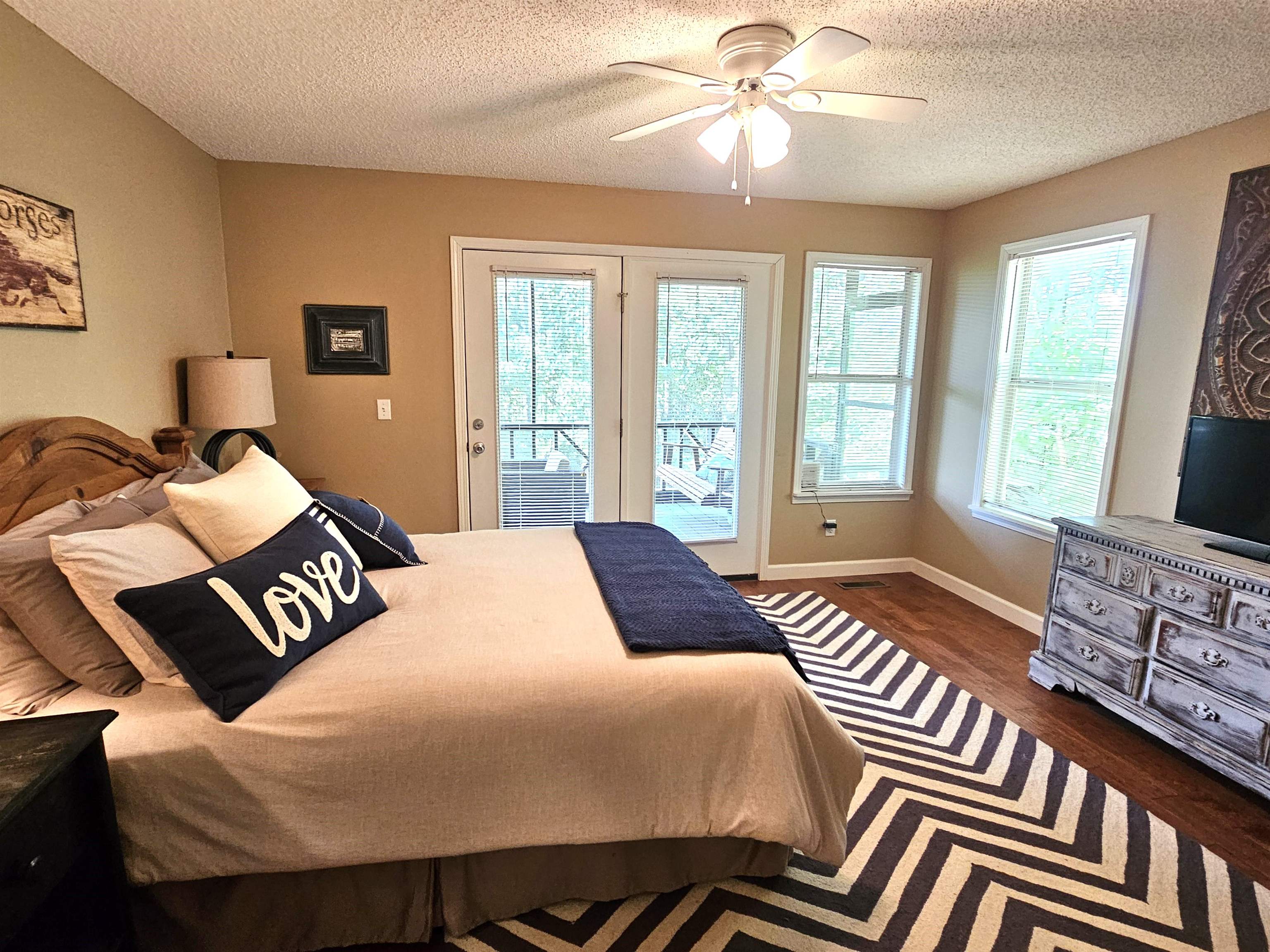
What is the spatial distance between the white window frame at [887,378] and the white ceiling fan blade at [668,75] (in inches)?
84.2

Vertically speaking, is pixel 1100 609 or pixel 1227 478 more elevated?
pixel 1227 478

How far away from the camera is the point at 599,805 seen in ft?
4.91

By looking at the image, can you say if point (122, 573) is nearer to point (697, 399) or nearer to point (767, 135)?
point (767, 135)

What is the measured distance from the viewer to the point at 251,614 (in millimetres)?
1445

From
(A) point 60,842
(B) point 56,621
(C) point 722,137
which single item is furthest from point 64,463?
(C) point 722,137

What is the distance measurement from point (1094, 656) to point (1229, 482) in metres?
0.82

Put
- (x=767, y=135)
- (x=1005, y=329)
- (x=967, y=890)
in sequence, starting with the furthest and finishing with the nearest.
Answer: (x=1005, y=329)
(x=767, y=135)
(x=967, y=890)

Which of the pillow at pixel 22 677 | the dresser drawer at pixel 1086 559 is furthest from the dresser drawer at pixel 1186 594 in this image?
the pillow at pixel 22 677

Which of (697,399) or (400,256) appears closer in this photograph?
(400,256)

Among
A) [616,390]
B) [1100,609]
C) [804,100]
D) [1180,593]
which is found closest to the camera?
[804,100]

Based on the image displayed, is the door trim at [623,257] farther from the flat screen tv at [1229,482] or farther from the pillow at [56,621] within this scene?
the pillow at [56,621]

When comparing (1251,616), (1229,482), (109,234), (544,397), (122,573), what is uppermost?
(109,234)

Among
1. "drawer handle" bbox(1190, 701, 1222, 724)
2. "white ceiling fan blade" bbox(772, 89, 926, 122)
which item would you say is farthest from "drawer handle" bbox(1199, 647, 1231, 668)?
"white ceiling fan blade" bbox(772, 89, 926, 122)

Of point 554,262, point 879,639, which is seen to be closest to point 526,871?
point 879,639
